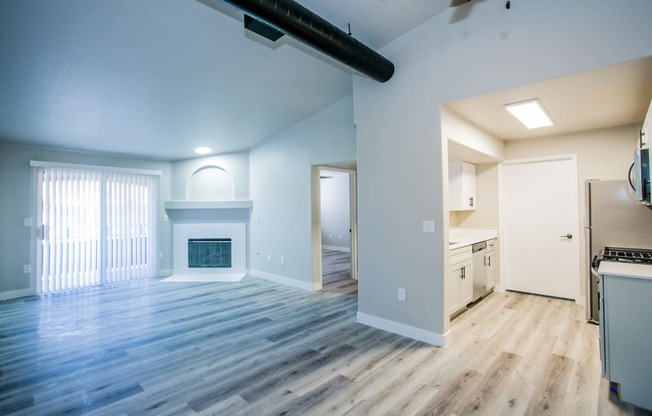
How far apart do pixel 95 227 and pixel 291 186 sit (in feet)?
12.2

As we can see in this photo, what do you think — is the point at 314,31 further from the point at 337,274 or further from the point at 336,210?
the point at 336,210

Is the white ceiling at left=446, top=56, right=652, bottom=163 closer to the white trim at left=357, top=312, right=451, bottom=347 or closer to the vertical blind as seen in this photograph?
the white trim at left=357, top=312, right=451, bottom=347

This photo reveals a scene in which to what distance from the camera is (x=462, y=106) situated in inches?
124

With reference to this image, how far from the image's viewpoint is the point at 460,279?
146 inches

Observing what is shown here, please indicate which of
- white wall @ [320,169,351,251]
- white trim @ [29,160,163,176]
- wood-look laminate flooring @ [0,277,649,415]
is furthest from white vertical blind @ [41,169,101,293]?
white wall @ [320,169,351,251]

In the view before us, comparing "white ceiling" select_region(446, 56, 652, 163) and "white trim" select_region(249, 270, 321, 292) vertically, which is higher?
"white ceiling" select_region(446, 56, 652, 163)

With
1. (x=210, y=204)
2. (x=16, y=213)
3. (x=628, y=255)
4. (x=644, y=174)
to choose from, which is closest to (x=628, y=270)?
(x=644, y=174)

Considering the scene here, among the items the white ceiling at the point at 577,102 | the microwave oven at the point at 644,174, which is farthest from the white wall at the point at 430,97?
the microwave oven at the point at 644,174

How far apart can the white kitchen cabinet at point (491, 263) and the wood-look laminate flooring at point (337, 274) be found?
2.05 meters

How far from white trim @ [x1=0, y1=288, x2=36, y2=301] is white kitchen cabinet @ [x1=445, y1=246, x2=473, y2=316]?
6.44 meters

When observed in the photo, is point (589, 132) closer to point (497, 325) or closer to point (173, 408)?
point (497, 325)

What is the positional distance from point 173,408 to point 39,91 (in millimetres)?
3432

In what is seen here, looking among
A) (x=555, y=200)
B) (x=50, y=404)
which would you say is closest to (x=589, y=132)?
(x=555, y=200)

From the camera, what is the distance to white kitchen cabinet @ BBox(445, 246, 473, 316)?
3510 millimetres
